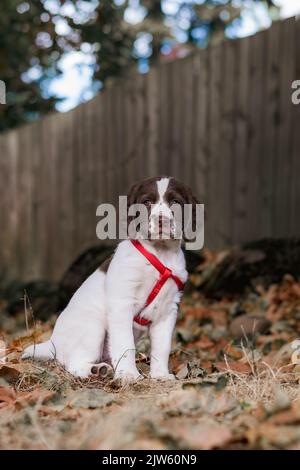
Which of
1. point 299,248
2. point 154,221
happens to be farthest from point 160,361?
point 299,248

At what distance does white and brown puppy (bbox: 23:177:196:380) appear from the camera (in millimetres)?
3641

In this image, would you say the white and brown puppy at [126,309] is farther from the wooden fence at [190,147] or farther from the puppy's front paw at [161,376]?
the wooden fence at [190,147]

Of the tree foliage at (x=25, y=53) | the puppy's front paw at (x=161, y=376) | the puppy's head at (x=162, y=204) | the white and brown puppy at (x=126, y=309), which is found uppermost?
the tree foliage at (x=25, y=53)

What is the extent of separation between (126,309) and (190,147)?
17.2 ft

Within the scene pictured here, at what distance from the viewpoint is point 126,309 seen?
3.65 m

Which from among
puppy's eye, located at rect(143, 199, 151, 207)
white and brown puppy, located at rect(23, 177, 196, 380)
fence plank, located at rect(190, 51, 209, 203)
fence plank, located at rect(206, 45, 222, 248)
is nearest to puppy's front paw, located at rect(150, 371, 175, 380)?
white and brown puppy, located at rect(23, 177, 196, 380)

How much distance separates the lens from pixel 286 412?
2.46 metres

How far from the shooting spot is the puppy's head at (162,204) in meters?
3.58

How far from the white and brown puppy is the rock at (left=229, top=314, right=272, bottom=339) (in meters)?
1.88

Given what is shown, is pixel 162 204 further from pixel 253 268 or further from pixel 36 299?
pixel 36 299

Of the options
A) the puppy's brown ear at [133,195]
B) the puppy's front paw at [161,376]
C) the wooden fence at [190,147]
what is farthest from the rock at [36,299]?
the puppy's brown ear at [133,195]

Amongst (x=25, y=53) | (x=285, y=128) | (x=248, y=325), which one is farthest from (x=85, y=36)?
(x=248, y=325)

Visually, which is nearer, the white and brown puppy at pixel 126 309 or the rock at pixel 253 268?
the white and brown puppy at pixel 126 309

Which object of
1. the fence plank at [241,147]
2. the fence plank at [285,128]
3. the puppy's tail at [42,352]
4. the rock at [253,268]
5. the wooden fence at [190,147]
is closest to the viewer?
the puppy's tail at [42,352]
